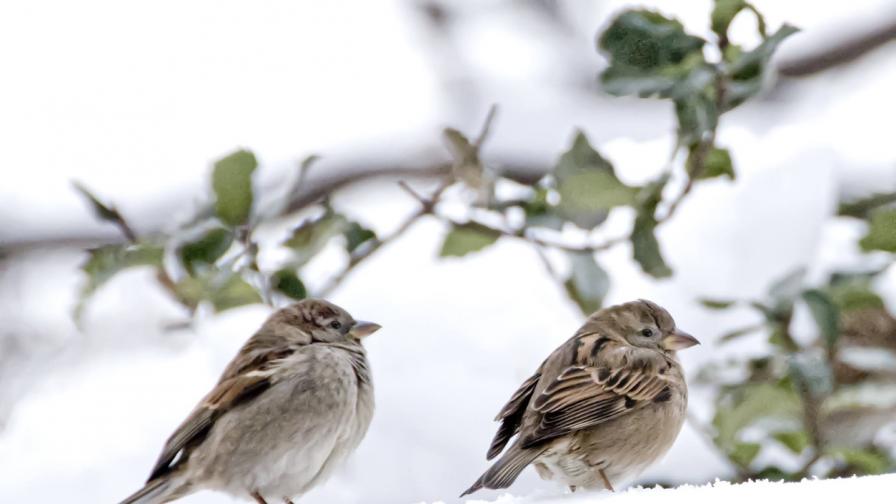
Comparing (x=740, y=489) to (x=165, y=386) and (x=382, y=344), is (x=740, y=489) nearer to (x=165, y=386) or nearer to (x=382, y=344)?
(x=382, y=344)

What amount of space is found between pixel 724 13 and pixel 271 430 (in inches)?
33.0

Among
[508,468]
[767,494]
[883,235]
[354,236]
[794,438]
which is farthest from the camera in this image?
[794,438]

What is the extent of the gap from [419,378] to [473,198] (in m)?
0.28

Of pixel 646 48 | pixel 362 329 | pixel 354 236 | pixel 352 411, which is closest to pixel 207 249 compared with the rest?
pixel 354 236

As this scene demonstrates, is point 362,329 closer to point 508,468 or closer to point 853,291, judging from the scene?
point 508,468

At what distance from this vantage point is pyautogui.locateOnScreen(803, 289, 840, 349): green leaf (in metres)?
2.00

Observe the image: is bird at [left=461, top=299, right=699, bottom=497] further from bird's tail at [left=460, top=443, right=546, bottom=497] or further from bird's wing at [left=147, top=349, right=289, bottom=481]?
bird's wing at [left=147, top=349, right=289, bottom=481]

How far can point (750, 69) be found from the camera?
1895mm

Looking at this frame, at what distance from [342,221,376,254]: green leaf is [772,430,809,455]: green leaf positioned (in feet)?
2.26

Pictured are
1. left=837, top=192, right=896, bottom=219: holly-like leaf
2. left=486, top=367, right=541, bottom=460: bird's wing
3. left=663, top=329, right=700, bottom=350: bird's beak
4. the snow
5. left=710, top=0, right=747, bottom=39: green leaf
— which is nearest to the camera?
the snow

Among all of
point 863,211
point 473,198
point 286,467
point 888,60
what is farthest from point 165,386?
point 888,60

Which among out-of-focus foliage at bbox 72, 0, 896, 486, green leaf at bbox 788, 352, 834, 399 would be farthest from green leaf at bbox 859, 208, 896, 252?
green leaf at bbox 788, 352, 834, 399

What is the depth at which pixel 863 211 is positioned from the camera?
234cm

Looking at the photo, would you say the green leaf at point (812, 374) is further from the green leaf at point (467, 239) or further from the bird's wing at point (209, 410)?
the bird's wing at point (209, 410)
